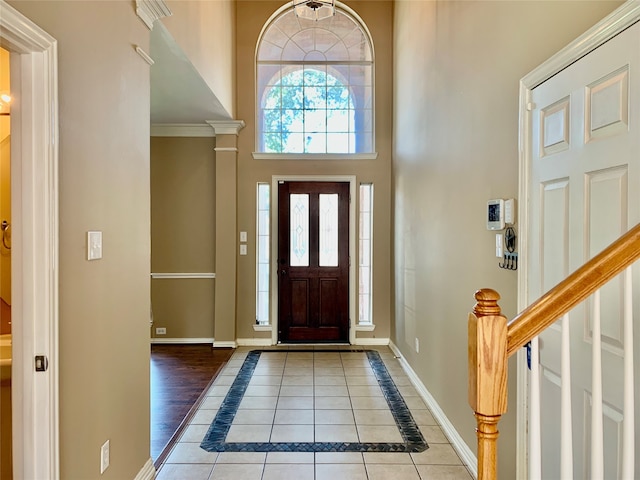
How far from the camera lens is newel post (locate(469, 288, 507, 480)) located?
40.6 inches

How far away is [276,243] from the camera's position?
469 cm

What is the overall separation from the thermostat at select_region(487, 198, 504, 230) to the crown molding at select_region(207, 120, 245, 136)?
10.9ft

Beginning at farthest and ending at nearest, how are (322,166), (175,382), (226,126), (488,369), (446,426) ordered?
1. (322,166)
2. (226,126)
3. (175,382)
4. (446,426)
5. (488,369)

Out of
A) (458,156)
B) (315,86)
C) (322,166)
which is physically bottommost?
(458,156)

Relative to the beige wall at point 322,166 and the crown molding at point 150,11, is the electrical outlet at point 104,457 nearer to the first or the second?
the crown molding at point 150,11

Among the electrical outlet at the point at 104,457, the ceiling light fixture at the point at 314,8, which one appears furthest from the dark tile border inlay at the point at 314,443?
the ceiling light fixture at the point at 314,8

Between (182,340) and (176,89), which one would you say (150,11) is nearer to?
(176,89)

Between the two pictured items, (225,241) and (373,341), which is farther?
(373,341)

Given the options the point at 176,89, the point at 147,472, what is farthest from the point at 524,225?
the point at 176,89

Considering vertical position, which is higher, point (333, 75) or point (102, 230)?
point (333, 75)

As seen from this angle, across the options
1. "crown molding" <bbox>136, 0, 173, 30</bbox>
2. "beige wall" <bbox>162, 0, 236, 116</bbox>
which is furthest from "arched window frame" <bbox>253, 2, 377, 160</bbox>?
"crown molding" <bbox>136, 0, 173, 30</bbox>

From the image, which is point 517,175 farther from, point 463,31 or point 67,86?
point 67,86

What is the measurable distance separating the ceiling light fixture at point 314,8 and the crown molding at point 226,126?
1461mm

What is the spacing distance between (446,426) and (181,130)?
167 inches
